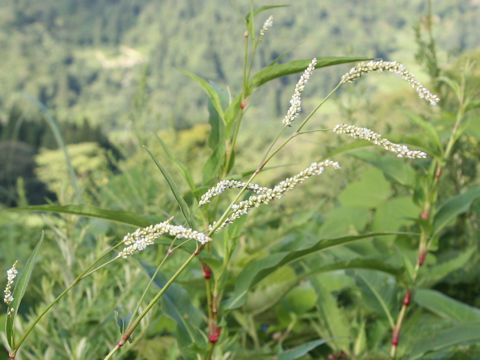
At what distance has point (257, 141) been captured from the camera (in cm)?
3591

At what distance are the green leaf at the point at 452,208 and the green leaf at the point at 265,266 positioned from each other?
51cm

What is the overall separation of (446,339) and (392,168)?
0.47 meters

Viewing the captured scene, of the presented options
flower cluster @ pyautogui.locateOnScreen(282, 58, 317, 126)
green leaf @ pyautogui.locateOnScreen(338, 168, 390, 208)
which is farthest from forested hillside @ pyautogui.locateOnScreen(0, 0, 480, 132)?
flower cluster @ pyautogui.locateOnScreen(282, 58, 317, 126)

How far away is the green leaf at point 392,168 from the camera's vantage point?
1354mm

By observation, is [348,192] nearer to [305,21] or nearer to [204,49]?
[204,49]

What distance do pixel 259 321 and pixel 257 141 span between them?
3437 centimetres

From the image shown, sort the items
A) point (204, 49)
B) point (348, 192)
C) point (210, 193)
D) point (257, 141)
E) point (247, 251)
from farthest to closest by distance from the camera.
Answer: point (204, 49) → point (257, 141) → point (348, 192) → point (247, 251) → point (210, 193)

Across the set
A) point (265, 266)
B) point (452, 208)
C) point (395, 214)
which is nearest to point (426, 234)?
point (452, 208)

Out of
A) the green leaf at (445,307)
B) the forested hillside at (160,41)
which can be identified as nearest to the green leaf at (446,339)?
the green leaf at (445,307)

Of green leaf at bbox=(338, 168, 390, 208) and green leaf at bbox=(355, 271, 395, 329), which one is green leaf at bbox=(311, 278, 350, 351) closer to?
green leaf at bbox=(355, 271, 395, 329)

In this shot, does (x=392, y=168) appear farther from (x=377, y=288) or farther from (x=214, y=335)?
(x=214, y=335)

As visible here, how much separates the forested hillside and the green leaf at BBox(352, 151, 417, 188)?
86940mm

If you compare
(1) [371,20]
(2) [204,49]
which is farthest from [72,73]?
(1) [371,20]

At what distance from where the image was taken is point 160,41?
122 meters
